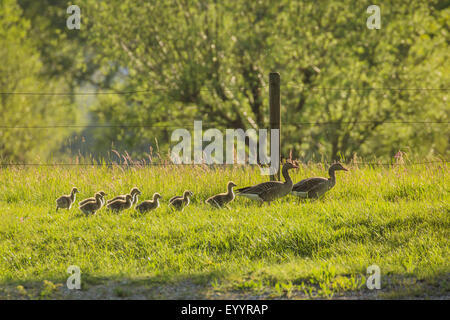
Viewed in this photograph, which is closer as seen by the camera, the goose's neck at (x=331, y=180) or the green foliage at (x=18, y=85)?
the goose's neck at (x=331, y=180)

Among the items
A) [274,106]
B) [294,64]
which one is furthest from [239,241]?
[294,64]

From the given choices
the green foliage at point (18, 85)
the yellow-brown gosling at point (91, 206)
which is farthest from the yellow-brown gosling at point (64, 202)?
the green foliage at point (18, 85)

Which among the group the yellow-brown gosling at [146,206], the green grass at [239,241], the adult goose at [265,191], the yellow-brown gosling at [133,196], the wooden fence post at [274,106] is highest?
the wooden fence post at [274,106]

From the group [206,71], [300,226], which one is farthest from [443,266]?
[206,71]

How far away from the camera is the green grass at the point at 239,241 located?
7070 mm

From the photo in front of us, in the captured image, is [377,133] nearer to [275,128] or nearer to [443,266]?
[275,128]

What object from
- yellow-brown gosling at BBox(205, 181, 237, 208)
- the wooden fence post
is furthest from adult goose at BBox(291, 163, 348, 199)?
yellow-brown gosling at BBox(205, 181, 237, 208)

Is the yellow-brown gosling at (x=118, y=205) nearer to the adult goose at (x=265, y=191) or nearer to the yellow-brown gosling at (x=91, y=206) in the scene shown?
the yellow-brown gosling at (x=91, y=206)

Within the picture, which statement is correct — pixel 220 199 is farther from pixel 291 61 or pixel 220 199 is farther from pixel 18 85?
pixel 18 85

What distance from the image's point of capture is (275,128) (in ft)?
39.0

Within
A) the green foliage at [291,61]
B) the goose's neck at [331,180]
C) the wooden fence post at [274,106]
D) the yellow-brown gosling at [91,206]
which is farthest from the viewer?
the green foliage at [291,61]

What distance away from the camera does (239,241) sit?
8.68m
